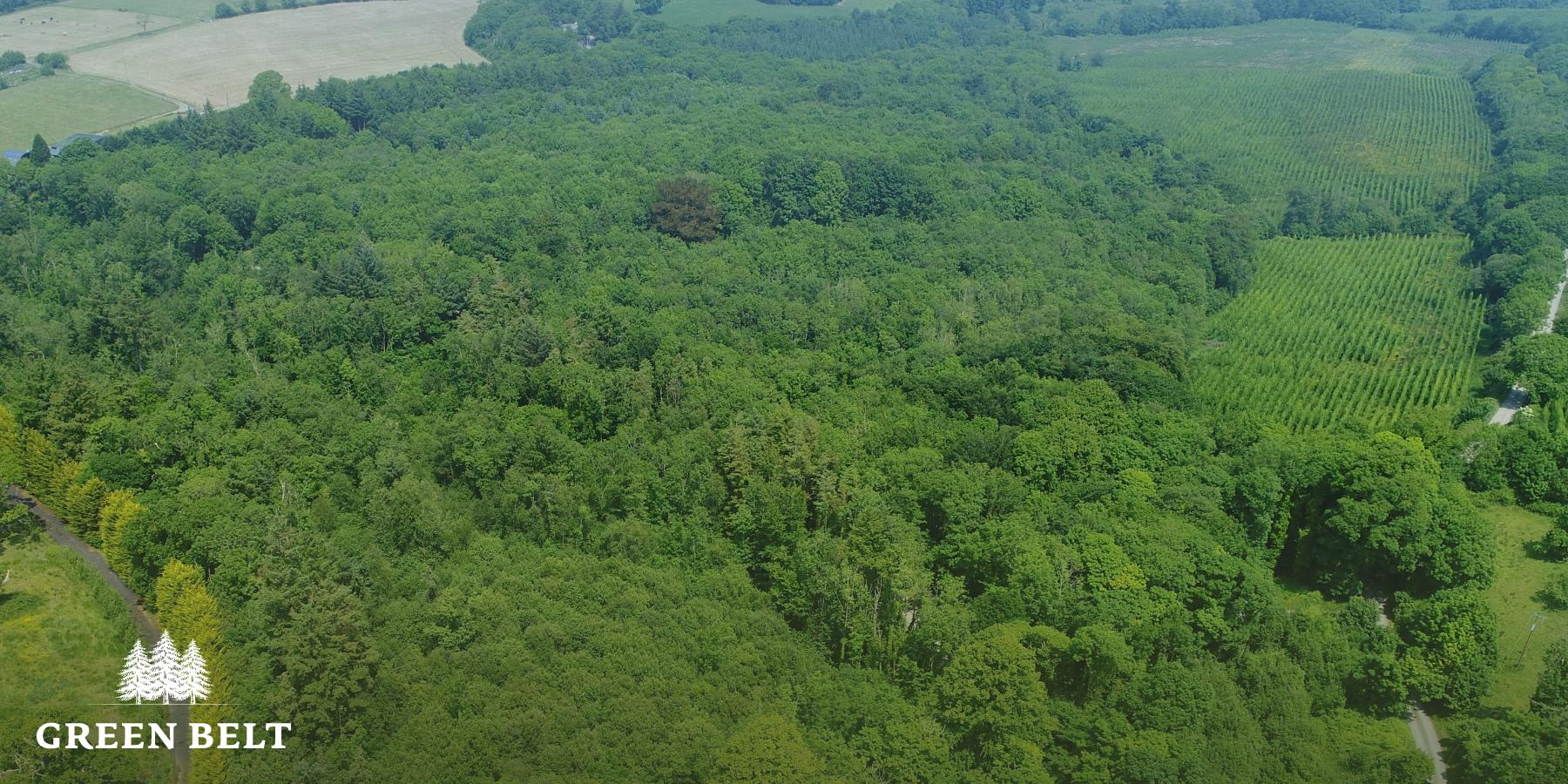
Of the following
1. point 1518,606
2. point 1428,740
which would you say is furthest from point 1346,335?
point 1428,740

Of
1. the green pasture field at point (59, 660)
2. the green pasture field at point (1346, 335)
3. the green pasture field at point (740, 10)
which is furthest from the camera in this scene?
the green pasture field at point (740, 10)

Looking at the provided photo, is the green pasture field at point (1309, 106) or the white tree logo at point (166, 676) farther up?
the green pasture field at point (1309, 106)

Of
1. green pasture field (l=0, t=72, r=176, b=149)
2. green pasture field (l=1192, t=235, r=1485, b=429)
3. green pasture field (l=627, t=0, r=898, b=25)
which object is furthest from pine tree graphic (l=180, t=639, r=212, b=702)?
green pasture field (l=627, t=0, r=898, b=25)

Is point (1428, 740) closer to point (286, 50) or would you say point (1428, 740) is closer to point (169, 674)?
point (169, 674)

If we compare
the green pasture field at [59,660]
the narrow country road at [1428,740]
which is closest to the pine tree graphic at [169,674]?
the green pasture field at [59,660]

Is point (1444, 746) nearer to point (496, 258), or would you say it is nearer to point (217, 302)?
point (496, 258)

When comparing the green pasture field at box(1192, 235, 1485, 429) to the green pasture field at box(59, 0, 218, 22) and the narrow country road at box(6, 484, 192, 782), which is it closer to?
the narrow country road at box(6, 484, 192, 782)

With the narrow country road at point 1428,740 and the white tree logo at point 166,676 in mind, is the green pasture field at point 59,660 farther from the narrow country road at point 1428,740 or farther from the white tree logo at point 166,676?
the narrow country road at point 1428,740

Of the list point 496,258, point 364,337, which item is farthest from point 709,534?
point 496,258
